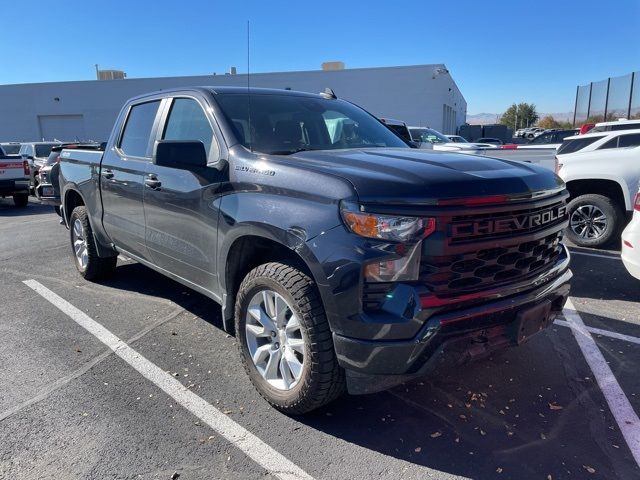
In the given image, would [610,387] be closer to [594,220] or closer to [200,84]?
[594,220]

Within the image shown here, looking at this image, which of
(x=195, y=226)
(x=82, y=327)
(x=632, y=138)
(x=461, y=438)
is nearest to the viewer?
(x=461, y=438)

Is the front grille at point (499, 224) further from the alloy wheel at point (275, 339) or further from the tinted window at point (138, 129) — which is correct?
the tinted window at point (138, 129)

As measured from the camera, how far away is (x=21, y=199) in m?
14.2

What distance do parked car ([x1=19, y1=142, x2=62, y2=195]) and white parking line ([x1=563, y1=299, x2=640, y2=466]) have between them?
15905 millimetres

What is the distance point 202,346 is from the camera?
4082 mm

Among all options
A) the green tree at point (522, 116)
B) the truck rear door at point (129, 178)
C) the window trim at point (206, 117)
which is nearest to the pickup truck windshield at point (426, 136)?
the truck rear door at point (129, 178)

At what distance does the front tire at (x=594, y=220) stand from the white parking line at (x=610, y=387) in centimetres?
316

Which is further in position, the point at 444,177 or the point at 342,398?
the point at 342,398

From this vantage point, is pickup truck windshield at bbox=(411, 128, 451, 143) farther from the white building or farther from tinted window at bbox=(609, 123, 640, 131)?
the white building

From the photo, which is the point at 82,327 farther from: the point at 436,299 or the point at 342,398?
the point at 436,299

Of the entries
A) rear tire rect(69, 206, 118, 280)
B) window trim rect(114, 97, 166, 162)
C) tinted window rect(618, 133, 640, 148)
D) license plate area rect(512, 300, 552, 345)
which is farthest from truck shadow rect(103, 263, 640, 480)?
tinted window rect(618, 133, 640, 148)

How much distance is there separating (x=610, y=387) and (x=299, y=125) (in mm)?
2841

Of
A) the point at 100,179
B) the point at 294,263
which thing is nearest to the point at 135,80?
the point at 100,179

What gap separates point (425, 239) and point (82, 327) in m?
3.44
